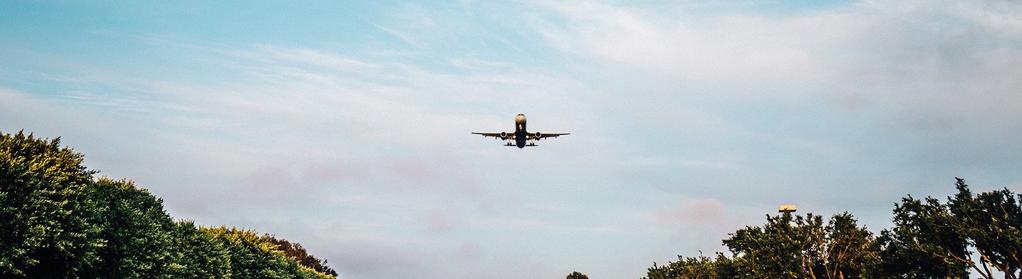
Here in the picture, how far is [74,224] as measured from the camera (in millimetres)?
30859

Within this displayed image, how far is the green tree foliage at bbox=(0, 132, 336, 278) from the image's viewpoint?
28406mm

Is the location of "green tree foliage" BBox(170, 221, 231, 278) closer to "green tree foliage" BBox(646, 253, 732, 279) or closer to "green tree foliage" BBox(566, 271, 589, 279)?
"green tree foliage" BBox(646, 253, 732, 279)

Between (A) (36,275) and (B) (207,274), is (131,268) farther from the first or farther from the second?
(B) (207,274)

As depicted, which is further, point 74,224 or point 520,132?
point 520,132

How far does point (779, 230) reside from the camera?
5891 centimetres

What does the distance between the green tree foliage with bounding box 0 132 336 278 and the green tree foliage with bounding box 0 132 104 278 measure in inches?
1.2

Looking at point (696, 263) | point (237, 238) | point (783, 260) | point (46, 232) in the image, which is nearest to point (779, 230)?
point (783, 260)

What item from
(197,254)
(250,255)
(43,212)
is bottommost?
(43,212)

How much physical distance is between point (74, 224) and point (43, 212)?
6.28ft

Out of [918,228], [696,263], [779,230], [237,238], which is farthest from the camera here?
[696,263]

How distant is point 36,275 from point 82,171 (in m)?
4.81

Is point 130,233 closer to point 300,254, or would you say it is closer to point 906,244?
point 906,244

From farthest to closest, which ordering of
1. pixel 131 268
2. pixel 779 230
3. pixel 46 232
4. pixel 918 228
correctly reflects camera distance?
pixel 779 230, pixel 918 228, pixel 131 268, pixel 46 232

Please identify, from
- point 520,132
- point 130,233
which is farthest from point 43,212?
point 520,132
